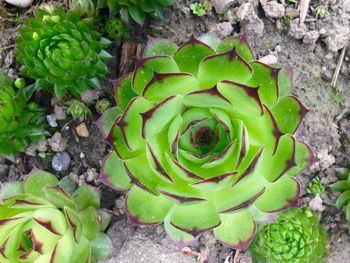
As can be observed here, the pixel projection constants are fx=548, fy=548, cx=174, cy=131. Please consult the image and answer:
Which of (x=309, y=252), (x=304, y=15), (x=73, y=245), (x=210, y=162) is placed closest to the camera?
(x=210, y=162)

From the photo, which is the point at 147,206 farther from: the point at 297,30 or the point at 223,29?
the point at 297,30

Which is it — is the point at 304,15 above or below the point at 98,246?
above

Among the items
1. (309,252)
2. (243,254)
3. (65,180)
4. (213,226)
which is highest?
(213,226)

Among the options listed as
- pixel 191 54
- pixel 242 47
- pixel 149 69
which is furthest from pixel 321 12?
pixel 149 69

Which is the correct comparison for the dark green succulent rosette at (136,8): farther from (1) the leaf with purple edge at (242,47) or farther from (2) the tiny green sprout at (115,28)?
(1) the leaf with purple edge at (242,47)

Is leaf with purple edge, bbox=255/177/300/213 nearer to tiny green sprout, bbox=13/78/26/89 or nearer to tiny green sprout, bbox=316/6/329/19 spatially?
tiny green sprout, bbox=316/6/329/19

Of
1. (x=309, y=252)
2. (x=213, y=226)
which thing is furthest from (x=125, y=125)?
(x=309, y=252)

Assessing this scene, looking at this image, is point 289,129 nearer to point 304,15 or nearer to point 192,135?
point 192,135

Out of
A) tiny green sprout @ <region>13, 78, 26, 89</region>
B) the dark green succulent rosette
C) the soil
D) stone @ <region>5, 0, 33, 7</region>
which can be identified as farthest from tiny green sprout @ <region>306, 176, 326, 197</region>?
stone @ <region>5, 0, 33, 7</region>
